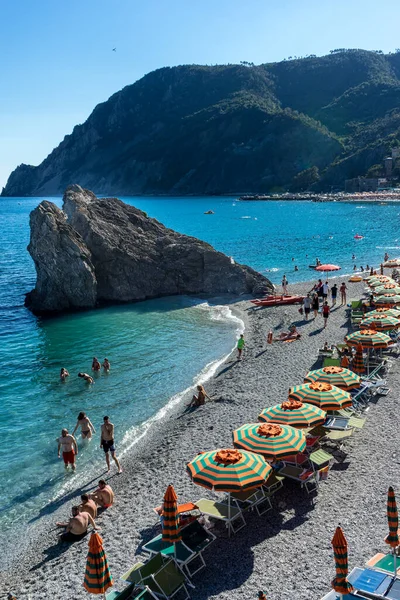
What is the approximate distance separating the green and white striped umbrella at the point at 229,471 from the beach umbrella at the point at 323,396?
12.4 feet

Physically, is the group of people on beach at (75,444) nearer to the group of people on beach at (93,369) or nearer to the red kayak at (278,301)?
the group of people on beach at (93,369)

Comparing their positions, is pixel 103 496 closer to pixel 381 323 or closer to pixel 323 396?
pixel 323 396

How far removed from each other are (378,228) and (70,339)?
71.2 m

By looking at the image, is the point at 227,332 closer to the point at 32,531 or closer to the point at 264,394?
the point at 264,394

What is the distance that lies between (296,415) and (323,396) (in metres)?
1.64

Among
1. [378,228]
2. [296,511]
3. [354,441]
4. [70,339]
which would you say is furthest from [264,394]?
[378,228]

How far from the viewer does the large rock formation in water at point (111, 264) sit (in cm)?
3559

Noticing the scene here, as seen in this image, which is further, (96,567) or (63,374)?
(63,374)

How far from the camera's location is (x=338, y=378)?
15820mm

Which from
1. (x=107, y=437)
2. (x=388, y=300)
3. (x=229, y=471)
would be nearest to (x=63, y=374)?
(x=107, y=437)

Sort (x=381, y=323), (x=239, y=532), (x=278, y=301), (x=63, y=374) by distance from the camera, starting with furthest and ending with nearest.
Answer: (x=278, y=301) → (x=63, y=374) → (x=381, y=323) → (x=239, y=532)

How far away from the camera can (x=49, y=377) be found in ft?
75.4

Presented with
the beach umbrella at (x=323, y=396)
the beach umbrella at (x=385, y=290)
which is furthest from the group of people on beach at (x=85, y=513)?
the beach umbrella at (x=385, y=290)

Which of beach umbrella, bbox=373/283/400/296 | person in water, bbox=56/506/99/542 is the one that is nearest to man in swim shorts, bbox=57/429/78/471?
person in water, bbox=56/506/99/542
